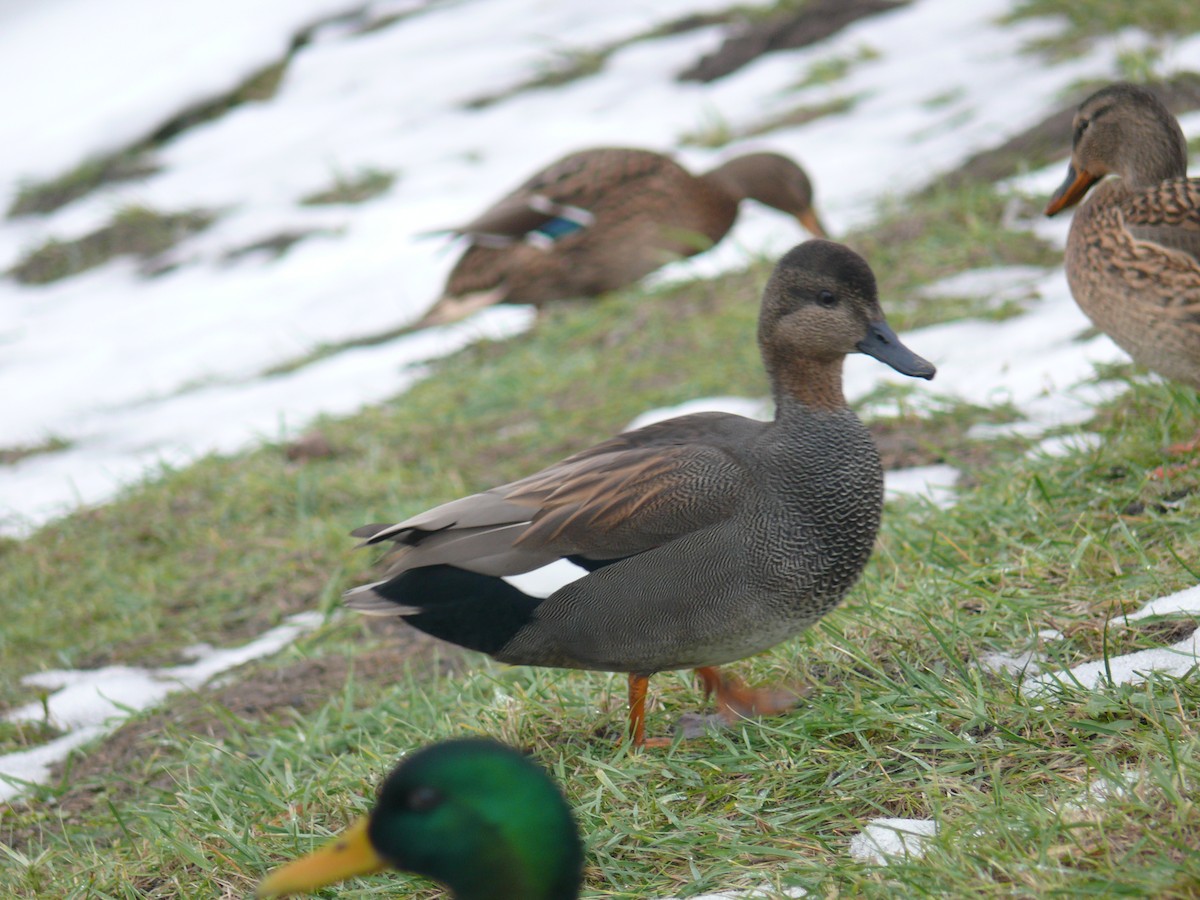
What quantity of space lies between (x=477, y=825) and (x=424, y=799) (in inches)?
3.3

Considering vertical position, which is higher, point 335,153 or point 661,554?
point 661,554

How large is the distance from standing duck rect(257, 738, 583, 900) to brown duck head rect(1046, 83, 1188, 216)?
129 inches

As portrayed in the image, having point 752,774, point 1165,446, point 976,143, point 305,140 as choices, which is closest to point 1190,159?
point 976,143

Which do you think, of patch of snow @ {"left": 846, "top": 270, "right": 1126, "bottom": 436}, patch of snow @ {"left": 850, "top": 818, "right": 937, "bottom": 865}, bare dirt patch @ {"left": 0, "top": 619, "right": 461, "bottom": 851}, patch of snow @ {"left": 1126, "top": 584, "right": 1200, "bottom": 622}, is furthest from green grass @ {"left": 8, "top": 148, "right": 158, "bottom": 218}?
patch of snow @ {"left": 850, "top": 818, "right": 937, "bottom": 865}

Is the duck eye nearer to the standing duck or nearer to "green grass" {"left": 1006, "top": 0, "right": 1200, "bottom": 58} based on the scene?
the standing duck

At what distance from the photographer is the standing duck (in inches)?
74.4

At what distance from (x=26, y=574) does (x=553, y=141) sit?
18.3 ft

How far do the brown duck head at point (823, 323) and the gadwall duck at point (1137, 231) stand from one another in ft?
3.03

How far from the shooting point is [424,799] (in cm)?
190

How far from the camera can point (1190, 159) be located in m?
6.00

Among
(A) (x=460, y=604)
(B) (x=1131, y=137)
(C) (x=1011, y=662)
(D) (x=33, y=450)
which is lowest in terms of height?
(D) (x=33, y=450)

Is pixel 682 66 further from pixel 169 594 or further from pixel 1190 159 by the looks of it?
pixel 169 594

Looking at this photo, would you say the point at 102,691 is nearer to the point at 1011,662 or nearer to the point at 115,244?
the point at 1011,662

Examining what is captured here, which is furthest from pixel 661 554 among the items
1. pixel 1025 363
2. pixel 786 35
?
pixel 786 35
